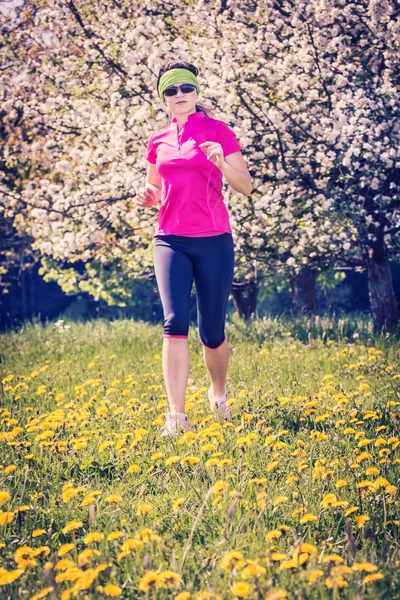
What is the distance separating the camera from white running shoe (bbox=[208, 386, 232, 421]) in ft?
13.1

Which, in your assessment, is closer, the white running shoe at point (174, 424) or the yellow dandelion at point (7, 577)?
the yellow dandelion at point (7, 577)

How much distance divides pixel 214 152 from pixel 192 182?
1.10 feet


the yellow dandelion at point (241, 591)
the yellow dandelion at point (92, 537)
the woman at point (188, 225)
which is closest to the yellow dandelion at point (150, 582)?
the yellow dandelion at point (241, 591)

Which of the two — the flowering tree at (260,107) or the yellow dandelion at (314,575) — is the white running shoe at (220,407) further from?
the flowering tree at (260,107)

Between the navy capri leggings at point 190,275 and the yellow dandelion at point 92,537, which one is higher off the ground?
the navy capri leggings at point 190,275

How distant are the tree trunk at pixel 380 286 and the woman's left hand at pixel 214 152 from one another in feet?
16.7

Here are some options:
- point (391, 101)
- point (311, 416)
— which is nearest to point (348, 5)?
point (391, 101)

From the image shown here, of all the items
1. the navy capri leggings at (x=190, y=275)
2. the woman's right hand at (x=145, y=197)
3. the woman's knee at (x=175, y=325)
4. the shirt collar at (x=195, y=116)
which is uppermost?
the shirt collar at (x=195, y=116)

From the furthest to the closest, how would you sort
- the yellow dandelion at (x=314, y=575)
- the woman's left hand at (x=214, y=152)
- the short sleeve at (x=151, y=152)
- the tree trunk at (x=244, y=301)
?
1. the tree trunk at (x=244, y=301)
2. the short sleeve at (x=151, y=152)
3. the woman's left hand at (x=214, y=152)
4. the yellow dandelion at (x=314, y=575)

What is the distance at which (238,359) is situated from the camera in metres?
6.29

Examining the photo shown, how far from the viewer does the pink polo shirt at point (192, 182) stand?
13.2 ft

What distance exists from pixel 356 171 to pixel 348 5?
1780 millimetres

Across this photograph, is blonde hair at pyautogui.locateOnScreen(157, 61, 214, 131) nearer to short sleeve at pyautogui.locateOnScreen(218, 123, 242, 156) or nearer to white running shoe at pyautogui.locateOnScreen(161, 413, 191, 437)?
short sleeve at pyautogui.locateOnScreen(218, 123, 242, 156)

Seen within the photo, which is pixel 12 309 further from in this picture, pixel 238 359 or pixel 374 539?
pixel 374 539
